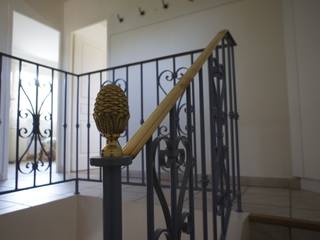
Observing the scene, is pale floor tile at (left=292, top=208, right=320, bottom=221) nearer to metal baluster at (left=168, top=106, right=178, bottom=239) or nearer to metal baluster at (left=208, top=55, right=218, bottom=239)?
metal baluster at (left=208, top=55, right=218, bottom=239)

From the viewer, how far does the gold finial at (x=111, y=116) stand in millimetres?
532

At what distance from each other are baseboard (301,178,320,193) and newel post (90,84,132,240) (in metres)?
2.10

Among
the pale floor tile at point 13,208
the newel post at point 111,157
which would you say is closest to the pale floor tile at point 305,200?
the newel post at point 111,157

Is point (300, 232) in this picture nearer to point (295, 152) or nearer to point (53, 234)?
point (295, 152)

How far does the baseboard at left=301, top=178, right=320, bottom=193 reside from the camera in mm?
2054

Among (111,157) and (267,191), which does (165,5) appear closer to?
(267,191)

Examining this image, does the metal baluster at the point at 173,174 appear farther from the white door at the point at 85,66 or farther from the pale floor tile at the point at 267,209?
the white door at the point at 85,66

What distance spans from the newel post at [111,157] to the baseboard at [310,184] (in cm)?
210

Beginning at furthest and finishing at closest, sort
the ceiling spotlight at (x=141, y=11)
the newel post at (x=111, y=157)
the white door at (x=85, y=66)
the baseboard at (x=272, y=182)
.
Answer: the white door at (x=85, y=66) → the ceiling spotlight at (x=141, y=11) → the baseboard at (x=272, y=182) → the newel post at (x=111, y=157)

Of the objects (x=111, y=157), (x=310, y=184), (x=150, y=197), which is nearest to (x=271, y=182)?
(x=310, y=184)

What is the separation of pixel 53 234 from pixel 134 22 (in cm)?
256

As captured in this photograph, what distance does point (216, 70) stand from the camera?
129 centimetres

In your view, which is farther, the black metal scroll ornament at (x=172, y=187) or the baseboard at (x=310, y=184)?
the baseboard at (x=310, y=184)

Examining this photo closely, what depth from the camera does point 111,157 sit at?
50cm
